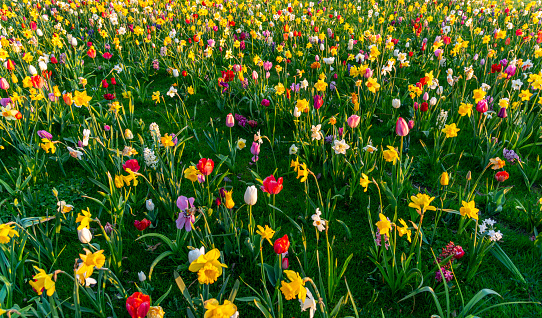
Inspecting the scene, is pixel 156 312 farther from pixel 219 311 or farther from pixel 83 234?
pixel 83 234

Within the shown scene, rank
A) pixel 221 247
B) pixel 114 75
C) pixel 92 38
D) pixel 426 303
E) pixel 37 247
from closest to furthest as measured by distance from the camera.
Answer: pixel 426 303
pixel 37 247
pixel 221 247
pixel 114 75
pixel 92 38

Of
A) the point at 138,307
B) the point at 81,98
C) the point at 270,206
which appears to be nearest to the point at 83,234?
the point at 138,307

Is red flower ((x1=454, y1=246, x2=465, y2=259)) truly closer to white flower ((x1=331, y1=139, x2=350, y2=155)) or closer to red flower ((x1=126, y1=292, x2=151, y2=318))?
white flower ((x1=331, y1=139, x2=350, y2=155))

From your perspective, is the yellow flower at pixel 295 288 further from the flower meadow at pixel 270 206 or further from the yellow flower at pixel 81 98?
the yellow flower at pixel 81 98

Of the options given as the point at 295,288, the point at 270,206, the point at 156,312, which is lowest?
the point at 270,206

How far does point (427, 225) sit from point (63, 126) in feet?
13.6

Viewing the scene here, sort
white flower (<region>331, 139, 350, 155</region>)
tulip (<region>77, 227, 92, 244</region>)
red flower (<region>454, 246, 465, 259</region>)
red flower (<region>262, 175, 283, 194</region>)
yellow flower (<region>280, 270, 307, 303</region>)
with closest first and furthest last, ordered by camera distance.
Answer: yellow flower (<region>280, 270, 307, 303</region>)
tulip (<region>77, 227, 92, 244</region>)
red flower (<region>262, 175, 283, 194</region>)
red flower (<region>454, 246, 465, 259</region>)
white flower (<region>331, 139, 350, 155</region>)

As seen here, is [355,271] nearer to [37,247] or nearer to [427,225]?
[427,225]

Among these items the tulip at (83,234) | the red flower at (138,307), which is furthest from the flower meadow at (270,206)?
the tulip at (83,234)

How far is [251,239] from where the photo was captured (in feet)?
7.78

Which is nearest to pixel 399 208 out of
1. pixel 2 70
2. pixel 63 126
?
pixel 63 126

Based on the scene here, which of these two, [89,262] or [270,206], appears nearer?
[89,262]

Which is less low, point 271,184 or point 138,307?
point 271,184

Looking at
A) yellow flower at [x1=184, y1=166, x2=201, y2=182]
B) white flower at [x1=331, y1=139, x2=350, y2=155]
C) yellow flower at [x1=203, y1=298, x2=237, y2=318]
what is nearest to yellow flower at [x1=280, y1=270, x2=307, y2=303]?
yellow flower at [x1=203, y1=298, x2=237, y2=318]
